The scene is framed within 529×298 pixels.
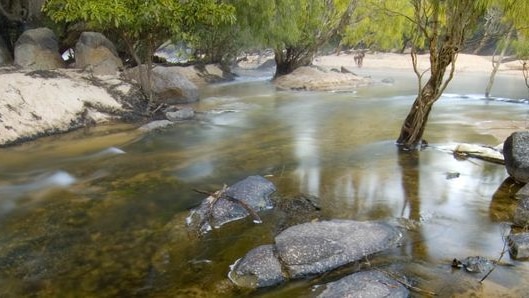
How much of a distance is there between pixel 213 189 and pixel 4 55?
37.3 ft

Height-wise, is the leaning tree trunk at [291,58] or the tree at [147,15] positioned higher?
the tree at [147,15]

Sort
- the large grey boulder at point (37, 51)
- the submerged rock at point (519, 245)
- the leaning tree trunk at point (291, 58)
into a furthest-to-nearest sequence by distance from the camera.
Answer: the leaning tree trunk at point (291, 58) → the large grey boulder at point (37, 51) → the submerged rock at point (519, 245)

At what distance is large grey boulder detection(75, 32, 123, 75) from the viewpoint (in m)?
15.0

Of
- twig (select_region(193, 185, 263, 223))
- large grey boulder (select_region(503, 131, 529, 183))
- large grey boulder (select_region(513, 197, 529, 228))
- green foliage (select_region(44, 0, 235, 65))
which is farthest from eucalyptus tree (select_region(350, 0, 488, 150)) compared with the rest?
green foliage (select_region(44, 0, 235, 65))

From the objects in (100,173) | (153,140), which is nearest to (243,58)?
(153,140)

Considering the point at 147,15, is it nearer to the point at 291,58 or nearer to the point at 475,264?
the point at 475,264

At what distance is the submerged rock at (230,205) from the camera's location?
19.0ft

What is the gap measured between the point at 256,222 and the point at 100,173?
140 inches

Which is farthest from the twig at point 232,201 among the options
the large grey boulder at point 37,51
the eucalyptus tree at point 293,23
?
the large grey boulder at point 37,51

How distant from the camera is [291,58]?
2509 cm

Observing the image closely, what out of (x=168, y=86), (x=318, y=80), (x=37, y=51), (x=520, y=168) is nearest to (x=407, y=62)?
(x=318, y=80)

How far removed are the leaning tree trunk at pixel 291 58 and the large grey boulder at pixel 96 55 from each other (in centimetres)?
1084

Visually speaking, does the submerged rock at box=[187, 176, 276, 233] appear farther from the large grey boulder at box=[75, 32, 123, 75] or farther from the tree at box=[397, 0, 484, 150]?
the large grey boulder at box=[75, 32, 123, 75]

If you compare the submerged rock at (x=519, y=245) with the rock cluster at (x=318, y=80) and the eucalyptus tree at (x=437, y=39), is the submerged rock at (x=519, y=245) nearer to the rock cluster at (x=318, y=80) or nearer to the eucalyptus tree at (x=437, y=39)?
the eucalyptus tree at (x=437, y=39)
